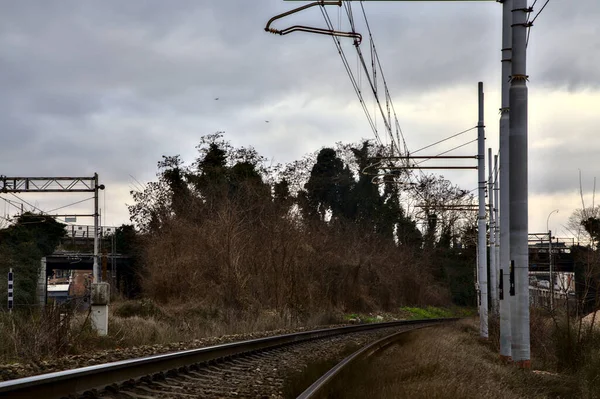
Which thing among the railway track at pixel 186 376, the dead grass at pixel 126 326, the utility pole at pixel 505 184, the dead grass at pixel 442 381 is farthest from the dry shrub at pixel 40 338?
the utility pole at pixel 505 184

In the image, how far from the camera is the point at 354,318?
45625 mm

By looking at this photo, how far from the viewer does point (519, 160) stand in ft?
44.4

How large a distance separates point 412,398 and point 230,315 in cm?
2043

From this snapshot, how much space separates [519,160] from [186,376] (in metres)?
6.97

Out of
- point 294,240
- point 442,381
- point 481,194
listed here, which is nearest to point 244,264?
point 294,240

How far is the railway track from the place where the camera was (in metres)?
7.34

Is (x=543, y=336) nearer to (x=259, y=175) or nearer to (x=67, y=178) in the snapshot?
(x=67, y=178)

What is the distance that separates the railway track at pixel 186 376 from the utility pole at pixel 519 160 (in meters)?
4.28

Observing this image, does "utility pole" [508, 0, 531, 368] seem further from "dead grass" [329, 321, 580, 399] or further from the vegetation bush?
the vegetation bush

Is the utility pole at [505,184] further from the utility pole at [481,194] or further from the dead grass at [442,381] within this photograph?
the utility pole at [481,194]

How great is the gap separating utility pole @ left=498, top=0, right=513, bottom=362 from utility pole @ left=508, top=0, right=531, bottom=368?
2.55 meters

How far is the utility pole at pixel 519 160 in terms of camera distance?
43.7ft

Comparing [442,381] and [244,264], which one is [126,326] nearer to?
[442,381]

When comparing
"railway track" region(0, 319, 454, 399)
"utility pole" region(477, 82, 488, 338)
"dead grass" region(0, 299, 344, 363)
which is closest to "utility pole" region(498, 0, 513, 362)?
"railway track" region(0, 319, 454, 399)
